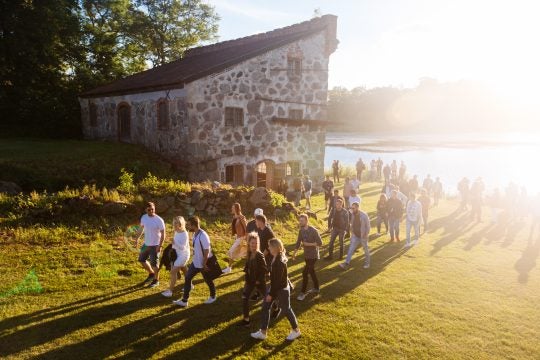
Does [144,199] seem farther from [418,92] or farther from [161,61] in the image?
[418,92]

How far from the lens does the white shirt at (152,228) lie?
8.91 meters

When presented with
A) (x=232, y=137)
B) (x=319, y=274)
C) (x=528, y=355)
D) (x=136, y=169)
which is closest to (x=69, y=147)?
(x=136, y=169)

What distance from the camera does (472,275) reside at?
11.1 m

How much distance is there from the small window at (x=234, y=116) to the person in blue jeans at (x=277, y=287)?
13.4 meters

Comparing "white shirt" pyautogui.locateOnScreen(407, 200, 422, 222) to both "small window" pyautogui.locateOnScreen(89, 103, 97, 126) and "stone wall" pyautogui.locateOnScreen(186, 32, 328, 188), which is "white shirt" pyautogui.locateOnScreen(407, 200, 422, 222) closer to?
"stone wall" pyautogui.locateOnScreen(186, 32, 328, 188)

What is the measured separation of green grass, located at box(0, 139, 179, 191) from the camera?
16.7 m

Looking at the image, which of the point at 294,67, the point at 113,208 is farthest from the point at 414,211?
the point at 294,67

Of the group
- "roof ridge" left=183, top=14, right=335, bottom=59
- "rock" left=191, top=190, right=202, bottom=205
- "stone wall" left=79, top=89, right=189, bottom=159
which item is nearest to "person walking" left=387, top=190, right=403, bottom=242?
"rock" left=191, top=190, right=202, bottom=205

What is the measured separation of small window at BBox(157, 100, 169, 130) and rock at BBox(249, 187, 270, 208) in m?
7.15

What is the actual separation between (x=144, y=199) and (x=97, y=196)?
1447 mm

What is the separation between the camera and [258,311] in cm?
833

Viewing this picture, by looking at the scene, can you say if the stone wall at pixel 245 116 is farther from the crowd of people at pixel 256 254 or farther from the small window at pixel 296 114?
the crowd of people at pixel 256 254

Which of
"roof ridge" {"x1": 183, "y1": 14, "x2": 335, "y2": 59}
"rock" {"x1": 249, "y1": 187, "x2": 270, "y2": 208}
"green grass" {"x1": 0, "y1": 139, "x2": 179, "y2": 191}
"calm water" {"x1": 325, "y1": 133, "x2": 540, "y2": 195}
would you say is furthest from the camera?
"calm water" {"x1": 325, "y1": 133, "x2": 540, "y2": 195}

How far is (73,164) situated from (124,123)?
5.91 meters
